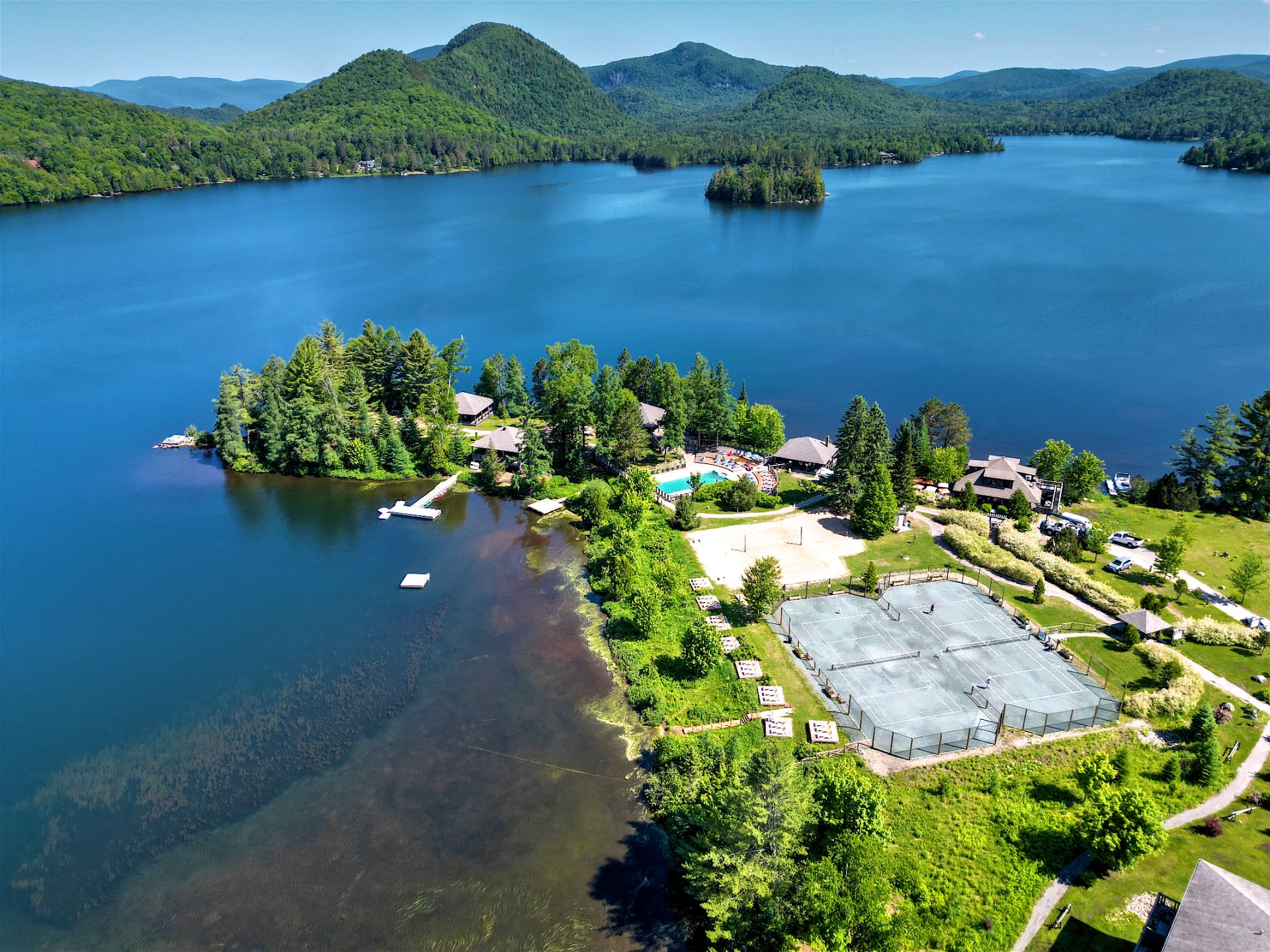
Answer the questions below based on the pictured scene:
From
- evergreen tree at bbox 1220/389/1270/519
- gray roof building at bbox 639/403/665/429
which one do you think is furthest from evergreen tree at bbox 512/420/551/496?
evergreen tree at bbox 1220/389/1270/519

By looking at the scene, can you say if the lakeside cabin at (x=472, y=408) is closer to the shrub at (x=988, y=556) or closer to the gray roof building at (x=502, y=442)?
the gray roof building at (x=502, y=442)

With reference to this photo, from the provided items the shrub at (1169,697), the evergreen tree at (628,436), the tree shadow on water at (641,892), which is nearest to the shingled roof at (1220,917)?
the shrub at (1169,697)

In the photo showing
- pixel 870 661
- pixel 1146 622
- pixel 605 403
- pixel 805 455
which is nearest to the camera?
pixel 870 661

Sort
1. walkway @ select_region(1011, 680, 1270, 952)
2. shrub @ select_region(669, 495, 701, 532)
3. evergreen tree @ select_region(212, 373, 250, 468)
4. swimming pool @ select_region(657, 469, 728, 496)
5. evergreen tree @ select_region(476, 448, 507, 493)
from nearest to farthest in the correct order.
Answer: walkway @ select_region(1011, 680, 1270, 952)
shrub @ select_region(669, 495, 701, 532)
swimming pool @ select_region(657, 469, 728, 496)
evergreen tree @ select_region(476, 448, 507, 493)
evergreen tree @ select_region(212, 373, 250, 468)

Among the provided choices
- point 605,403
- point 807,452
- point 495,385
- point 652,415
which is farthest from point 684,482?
point 495,385

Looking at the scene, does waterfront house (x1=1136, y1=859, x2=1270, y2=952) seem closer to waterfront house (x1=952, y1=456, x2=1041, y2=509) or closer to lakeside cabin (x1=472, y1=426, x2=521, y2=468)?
waterfront house (x1=952, y1=456, x2=1041, y2=509)

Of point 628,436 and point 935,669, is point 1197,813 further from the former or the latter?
point 628,436

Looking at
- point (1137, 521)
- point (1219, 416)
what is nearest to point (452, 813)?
point (1137, 521)
